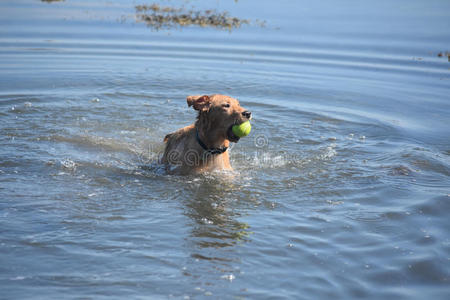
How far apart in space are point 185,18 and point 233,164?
45.4 ft

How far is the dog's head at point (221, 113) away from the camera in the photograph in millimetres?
8562

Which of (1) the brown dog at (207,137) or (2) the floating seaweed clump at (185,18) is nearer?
(1) the brown dog at (207,137)

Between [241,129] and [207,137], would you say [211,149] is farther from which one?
[241,129]

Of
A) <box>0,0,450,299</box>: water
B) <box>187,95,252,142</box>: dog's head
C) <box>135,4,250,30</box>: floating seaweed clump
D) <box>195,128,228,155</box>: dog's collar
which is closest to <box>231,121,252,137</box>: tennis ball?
<box>187,95,252,142</box>: dog's head

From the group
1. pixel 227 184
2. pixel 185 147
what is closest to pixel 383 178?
pixel 227 184

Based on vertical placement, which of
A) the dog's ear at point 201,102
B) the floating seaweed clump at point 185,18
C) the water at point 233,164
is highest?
the floating seaweed clump at point 185,18

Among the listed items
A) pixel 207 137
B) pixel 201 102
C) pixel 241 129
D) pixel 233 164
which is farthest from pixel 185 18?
pixel 241 129

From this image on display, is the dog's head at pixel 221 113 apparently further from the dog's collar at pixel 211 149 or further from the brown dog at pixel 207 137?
the dog's collar at pixel 211 149

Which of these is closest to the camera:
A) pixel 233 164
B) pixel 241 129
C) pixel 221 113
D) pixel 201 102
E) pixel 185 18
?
pixel 241 129

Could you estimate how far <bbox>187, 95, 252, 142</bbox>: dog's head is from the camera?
856 centimetres

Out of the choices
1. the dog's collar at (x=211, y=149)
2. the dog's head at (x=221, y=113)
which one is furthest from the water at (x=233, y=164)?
the dog's head at (x=221, y=113)

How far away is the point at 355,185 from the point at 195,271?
3798 mm

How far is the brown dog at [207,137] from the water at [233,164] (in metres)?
0.26

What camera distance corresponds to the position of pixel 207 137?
8875 millimetres
